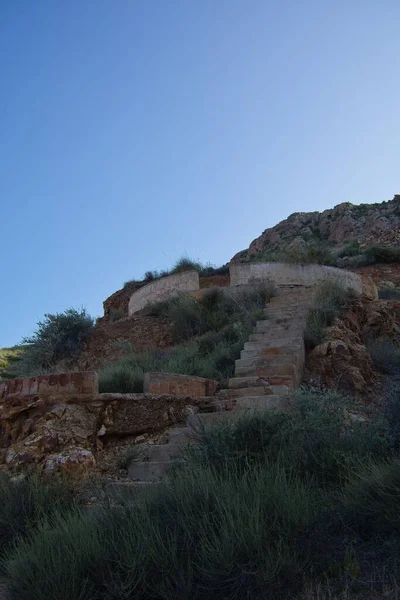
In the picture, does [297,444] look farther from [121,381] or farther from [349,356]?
[349,356]

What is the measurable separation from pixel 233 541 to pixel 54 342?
33.5 feet

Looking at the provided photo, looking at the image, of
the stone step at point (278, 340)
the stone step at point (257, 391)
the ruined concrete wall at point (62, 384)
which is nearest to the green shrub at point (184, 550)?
the ruined concrete wall at point (62, 384)

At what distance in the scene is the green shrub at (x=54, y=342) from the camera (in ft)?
39.5

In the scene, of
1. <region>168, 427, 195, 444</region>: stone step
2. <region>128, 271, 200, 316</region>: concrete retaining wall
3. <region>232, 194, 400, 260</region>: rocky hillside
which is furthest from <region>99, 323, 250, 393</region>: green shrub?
<region>232, 194, 400, 260</region>: rocky hillside

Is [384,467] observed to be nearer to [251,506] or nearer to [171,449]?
[251,506]

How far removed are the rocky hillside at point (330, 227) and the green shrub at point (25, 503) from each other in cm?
2660

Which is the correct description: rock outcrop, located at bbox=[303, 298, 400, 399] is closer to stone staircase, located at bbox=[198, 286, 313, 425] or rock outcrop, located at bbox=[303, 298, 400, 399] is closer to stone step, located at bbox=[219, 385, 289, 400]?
stone staircase, located at bbox=[198, 286, 313, 425]

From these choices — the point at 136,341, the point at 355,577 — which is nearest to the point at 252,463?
the point at 355,577

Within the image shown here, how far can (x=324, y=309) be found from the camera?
29.0ft

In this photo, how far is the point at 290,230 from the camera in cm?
3641

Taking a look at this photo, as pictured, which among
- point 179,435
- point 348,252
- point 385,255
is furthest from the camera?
point 348,252

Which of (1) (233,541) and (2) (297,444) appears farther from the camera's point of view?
(2) (297,444)

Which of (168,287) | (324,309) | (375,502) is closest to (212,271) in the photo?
(168,287)

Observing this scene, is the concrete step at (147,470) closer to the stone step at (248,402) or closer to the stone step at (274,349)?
the stone step at (248,402)
